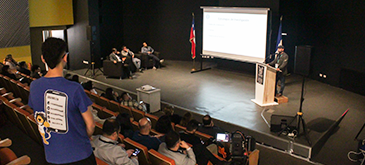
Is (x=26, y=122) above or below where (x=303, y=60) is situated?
below

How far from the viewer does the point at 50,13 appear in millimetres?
10656

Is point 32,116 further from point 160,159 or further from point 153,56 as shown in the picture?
point 153,56

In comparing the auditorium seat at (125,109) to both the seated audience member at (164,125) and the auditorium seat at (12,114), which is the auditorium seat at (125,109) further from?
the auditorium seat at (12,114)

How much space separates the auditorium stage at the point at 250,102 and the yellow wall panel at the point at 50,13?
6.27ft

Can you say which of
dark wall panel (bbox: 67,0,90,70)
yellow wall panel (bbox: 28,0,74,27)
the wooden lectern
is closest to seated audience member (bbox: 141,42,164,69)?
dark wall panel (bbox: 67,0,90,70)

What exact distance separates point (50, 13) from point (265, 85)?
742 cm

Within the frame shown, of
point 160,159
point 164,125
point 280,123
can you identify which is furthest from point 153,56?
point 160,159

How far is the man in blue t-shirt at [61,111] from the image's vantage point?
1806 mm

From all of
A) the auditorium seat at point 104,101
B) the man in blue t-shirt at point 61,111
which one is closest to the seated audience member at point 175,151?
the man in blue t-shirt at point 61,111

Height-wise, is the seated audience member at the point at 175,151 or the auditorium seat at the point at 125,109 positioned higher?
the seated audience member at the point at 175,151

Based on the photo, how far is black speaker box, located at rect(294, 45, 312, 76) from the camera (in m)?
5.40

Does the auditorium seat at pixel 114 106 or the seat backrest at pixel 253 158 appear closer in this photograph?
the seat backrest at pixel 253 158

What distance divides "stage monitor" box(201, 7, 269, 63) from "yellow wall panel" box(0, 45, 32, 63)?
568 centimetres

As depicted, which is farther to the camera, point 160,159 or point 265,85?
point 265,85
